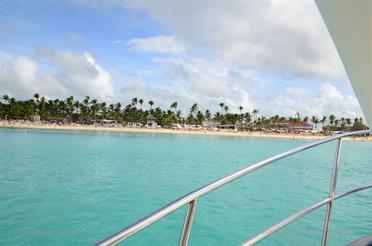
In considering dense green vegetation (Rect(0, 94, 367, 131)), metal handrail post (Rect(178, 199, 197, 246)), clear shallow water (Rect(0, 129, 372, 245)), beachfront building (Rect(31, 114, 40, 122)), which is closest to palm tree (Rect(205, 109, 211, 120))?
dense green vegetation (Rect(0, 94, 367, 131))

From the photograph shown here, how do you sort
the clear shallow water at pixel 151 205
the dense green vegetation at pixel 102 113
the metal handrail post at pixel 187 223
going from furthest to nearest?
the dense green vegetation at pixel 102 113, the clear shallow water at pixel 151 205, the metal handrail post at pixel 187 223

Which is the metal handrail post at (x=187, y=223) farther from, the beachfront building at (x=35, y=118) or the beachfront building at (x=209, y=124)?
the beachfront building at (x=209, y=124)

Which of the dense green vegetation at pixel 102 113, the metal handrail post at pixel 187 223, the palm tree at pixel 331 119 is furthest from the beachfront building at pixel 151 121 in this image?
the metal handrail post at pixel 187 223

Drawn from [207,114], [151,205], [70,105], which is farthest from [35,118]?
[151,205]

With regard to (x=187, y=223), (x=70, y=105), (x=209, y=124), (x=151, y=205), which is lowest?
(x=151, y=205)

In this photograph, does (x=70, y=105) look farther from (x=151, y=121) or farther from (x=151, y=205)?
(x=151, y=205)

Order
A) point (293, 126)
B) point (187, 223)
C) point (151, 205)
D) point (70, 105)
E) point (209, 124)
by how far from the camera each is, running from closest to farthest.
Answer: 1. point (187, 223)
2. point (151, 205)
3. point (70, 105)
4. point (209, 124)
5. point (293, 126)

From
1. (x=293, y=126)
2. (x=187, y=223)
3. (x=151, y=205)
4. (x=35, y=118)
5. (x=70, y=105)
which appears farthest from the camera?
(x=293, y=126)

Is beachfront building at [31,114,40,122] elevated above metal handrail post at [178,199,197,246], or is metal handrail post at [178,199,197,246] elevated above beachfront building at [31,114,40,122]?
beachfront building at [31,114,40,122]

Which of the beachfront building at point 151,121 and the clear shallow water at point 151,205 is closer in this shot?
the clear shallow water at point 151,205

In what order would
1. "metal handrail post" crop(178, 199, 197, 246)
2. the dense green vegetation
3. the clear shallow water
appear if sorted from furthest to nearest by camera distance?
the dense green vegetation, the clear shallow water, "metal handrail post" crop(178, 199, 197, 246)

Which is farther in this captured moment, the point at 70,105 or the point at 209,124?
the point at 209,124

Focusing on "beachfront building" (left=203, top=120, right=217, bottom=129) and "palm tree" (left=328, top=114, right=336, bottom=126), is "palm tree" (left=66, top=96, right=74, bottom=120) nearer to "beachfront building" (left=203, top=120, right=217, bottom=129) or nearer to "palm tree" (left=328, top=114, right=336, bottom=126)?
"beachfront building" (left=203, top=120, right=217, bottom=129)

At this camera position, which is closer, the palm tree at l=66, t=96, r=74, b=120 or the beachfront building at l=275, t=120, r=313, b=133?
the palm tree at l=66, t=96, r=74, b=120
